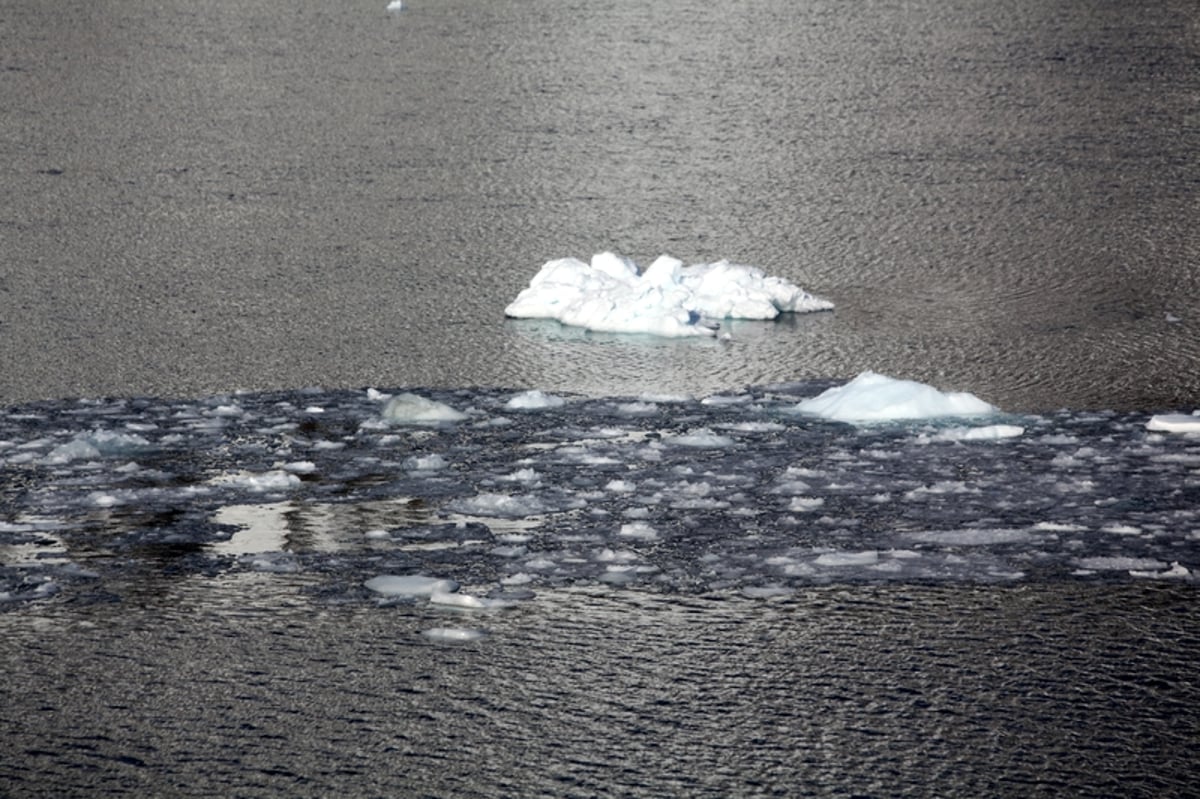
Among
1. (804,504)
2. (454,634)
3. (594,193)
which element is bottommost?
(454,634)

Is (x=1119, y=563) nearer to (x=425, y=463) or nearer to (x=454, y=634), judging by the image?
(x=454, y=634)

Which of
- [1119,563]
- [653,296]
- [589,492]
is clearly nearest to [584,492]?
[589,492]

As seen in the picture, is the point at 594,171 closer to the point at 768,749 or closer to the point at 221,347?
the point at 221,347

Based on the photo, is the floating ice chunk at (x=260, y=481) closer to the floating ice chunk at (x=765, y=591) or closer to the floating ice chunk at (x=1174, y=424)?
the floating ice chunk at (x=765, y=591)

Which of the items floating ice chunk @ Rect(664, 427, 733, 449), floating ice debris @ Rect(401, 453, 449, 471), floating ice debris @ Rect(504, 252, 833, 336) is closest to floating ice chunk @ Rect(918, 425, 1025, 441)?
floating ice chunk @ Rect(664, 427, 733, 449)

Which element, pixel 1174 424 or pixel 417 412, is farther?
pixel 417 412

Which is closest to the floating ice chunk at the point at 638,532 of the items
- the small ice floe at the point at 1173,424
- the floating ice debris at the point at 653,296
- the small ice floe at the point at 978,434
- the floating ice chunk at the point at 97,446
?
the small ice floe at the point at 978,434
